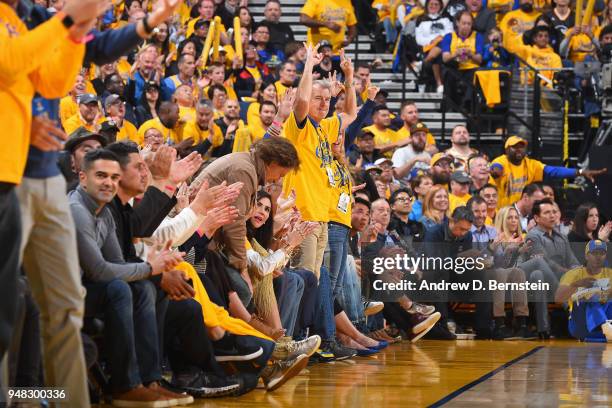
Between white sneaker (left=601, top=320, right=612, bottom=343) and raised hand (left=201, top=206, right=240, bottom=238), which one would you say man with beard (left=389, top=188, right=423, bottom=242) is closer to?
white sneaker (left=601, top=320, right=612, bottom=343)

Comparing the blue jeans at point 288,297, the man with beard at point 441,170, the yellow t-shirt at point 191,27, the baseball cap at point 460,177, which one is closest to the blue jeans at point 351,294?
the blue jeans at point 288,297

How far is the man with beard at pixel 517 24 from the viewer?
16.8 metres

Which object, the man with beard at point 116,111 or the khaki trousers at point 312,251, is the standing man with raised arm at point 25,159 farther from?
the man with beard at point 116,111

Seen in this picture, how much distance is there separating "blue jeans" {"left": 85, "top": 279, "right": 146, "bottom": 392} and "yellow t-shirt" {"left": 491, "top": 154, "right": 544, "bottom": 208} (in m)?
8.87

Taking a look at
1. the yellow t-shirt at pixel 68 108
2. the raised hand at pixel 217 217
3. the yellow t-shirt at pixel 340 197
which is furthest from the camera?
the yellow t-shirt at pixel 68 108

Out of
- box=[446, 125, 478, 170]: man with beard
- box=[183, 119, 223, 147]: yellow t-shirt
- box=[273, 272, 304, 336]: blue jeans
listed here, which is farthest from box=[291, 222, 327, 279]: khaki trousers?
box=[446, 125, 478, 170]: man with beard

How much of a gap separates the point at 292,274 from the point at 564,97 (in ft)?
28.3

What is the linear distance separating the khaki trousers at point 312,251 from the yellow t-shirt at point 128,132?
3.33m

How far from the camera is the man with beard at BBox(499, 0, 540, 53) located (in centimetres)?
1677

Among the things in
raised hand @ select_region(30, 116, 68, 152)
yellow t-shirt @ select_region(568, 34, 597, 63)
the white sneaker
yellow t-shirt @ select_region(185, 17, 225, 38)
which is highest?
yellow t-shirt @ select_region(185, 17, 225, 38)

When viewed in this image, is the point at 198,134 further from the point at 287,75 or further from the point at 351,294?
the point at 351,294

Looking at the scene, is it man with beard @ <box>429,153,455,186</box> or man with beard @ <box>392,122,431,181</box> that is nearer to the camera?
man with beard @ <box>429,153,455,186</box>

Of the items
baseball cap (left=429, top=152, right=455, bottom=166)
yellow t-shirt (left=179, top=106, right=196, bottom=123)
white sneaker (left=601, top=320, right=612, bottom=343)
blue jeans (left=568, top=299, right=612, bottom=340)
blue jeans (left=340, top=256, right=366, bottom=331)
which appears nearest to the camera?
blue jeans (left=340, top=256, right=366, bottom=331)

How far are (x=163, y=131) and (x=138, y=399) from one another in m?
6.55
